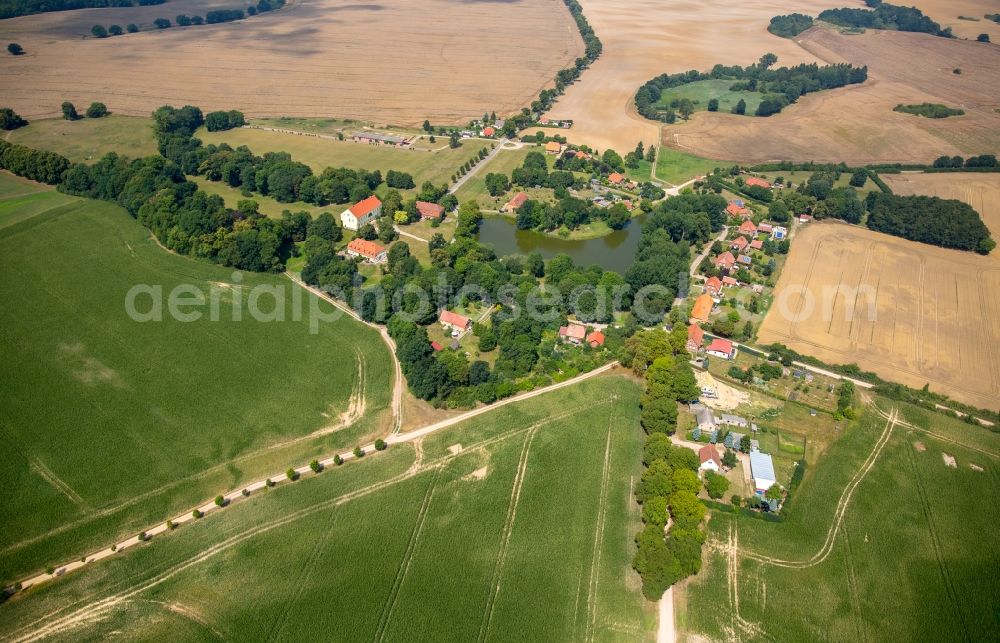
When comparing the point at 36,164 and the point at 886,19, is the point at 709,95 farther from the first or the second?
the point at 36,164

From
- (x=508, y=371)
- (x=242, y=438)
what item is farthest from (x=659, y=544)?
(x=242, y=438)

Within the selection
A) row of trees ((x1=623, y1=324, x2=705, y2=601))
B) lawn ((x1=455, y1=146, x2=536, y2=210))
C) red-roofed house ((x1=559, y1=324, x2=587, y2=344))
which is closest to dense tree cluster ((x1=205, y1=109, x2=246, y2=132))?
lawn ((x1=455, y1=146, x2=536, y2=210))

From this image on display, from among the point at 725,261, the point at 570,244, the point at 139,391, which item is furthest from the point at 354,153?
the point at 725,261

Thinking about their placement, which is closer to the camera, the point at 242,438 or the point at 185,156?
the point at 242,438

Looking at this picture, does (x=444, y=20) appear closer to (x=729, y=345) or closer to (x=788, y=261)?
(x=788, y=261)

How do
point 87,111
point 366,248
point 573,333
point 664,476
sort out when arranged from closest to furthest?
point 664,476, point 573,333, point 366,248, point 87,111

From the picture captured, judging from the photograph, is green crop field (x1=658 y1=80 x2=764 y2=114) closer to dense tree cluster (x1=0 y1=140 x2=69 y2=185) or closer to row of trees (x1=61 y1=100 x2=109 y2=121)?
dense tree cluster (x1=0 y1=140 x2=69 y2=185)
